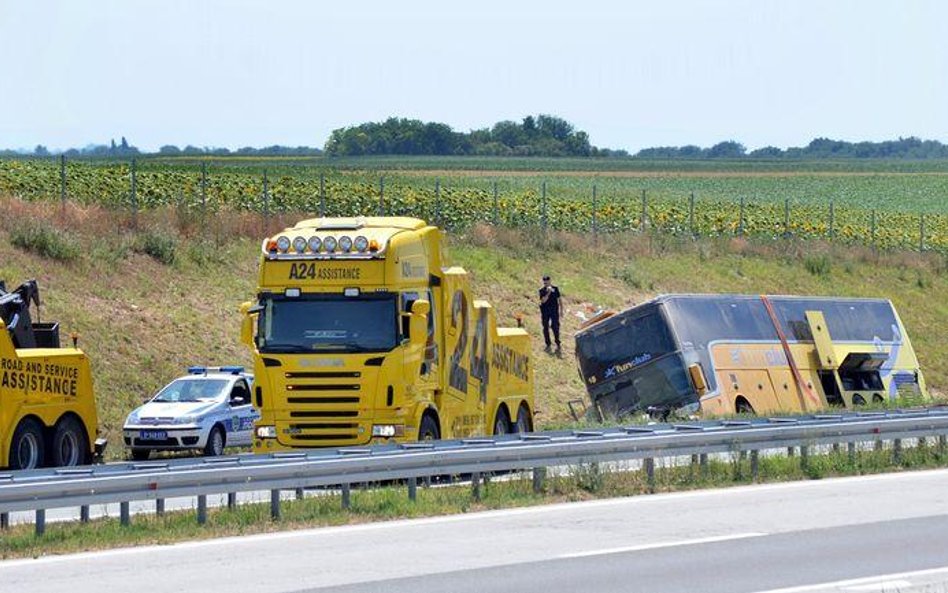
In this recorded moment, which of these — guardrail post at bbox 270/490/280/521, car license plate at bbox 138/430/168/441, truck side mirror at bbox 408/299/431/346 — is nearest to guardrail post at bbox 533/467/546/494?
guardrail post at bbox 270/490/280/521

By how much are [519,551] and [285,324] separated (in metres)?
8.77

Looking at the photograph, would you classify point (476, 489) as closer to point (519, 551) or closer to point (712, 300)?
point (519, 551)

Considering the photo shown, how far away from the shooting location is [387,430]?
23.2 metres

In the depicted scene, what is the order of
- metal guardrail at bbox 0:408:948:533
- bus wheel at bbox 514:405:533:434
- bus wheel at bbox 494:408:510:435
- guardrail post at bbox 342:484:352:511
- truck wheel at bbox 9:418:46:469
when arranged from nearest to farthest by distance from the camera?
1. metal guardrail at bbox 0:408:948:533
2. guardrail post at bbox 342:484:352:511
3. truck wheel at bbox 9:418:46:469
4. bus wheel at bbox 494:408:510:435
5. bus wheel at bbox 514:405:533:434

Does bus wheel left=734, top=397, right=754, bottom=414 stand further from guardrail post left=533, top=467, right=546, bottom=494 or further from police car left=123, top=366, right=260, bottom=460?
guardrail post left=533, top=467, right=546, bottom=494

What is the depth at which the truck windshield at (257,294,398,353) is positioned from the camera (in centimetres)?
2348

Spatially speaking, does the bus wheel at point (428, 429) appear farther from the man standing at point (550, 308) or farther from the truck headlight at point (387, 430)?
the man standing at point (550, 308)

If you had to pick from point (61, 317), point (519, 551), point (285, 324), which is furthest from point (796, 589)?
point (61, 317)

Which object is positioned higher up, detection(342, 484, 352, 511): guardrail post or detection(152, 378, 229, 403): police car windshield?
detection(342, 484, 352, 511): guardrail post

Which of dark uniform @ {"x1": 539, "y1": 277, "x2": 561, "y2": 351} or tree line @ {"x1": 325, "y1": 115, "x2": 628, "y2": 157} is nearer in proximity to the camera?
dark uniform @ {"x1": 539, "y1": 277, "x2": 561, "y2": 351}

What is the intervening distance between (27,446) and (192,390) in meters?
7.38

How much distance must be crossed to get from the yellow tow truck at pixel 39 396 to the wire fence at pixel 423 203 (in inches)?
698

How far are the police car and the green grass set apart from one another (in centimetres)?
981

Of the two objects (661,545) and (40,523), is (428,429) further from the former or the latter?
(661,545)
